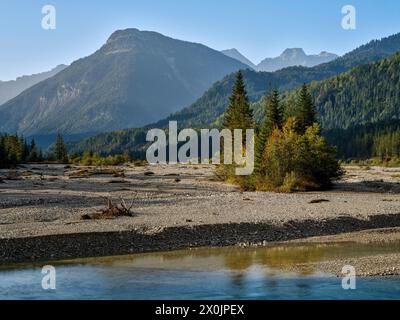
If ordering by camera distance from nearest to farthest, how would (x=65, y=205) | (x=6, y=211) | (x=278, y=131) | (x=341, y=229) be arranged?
(x=341, y=229), (x=6, y=211), (x=65, y=205), (x=278, y=131)

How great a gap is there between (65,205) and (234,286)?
1080 inches

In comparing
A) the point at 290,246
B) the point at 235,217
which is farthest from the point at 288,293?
the point at 235,217

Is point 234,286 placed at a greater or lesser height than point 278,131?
lesser

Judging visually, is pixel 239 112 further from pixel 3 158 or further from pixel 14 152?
pixel 14 152

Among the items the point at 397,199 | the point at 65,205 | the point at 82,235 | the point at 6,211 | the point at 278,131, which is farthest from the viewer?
the point at 278,131

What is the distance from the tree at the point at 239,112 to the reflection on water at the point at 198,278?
48643mm

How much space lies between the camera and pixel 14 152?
130 metres

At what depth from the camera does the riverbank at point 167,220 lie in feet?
99.8

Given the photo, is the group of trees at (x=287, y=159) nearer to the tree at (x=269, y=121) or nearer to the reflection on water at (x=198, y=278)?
the tree at (x=269, y=121)

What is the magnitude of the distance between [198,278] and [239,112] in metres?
57.2

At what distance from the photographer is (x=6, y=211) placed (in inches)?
1668

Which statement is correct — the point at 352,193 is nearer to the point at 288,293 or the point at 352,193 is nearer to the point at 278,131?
the point at 278,131
